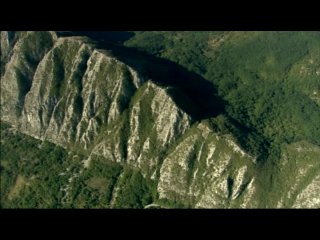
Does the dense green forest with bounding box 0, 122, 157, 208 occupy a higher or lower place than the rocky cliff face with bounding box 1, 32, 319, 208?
lower

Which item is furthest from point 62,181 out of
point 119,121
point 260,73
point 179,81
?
point 260,73

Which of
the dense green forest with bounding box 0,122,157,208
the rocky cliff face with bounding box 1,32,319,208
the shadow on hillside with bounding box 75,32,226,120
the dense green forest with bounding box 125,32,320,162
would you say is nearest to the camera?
the rocky cliff face with bounding box 1,32,319,208

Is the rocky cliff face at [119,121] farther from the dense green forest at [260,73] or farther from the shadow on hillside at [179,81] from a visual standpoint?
the dense green forest at [260,73]

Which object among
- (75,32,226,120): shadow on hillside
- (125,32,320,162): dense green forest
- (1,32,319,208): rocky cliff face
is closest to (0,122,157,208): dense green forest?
(1,32,319,208): rocky cliff face

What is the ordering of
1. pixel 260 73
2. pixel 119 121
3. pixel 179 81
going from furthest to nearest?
pixel 260 73 → pixel 179 81 → pixel 119 121

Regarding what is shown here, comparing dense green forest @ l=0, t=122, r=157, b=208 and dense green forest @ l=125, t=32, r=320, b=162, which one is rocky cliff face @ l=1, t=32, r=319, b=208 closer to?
dense green forest @ l=0, t=122, r=157, b=208

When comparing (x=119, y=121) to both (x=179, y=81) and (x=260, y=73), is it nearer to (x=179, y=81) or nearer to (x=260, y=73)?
(x=179, y=81)

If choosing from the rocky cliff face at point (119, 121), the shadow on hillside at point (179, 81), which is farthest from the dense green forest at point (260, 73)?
the rocky cliff face at point (119, 121)

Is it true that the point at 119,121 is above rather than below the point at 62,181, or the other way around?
above

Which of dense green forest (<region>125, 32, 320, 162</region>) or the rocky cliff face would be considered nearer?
the rocky cliff face
